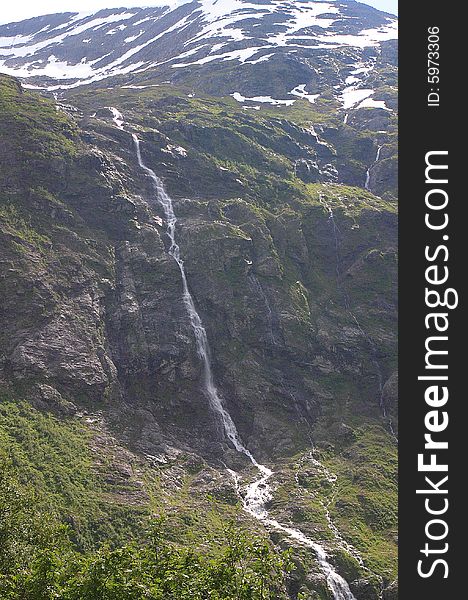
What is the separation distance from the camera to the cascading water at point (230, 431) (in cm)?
4124

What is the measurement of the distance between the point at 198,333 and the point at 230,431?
1319 centimetres

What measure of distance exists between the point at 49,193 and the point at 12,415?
3604 cm

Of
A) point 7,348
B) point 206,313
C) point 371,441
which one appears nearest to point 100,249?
point 206,313

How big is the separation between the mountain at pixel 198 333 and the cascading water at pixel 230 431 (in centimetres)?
18

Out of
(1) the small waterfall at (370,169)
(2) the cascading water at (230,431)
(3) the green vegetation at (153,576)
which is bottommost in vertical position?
(3) the green vegetation at (153,576)

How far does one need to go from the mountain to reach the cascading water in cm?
18

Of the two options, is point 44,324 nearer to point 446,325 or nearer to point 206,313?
point 206,313

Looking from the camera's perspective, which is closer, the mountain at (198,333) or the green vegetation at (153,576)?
the green vegetation at (153,576)

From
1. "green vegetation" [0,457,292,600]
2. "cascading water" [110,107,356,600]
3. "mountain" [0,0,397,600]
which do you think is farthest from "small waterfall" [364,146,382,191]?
"green vegetation" [0,457,292,600]

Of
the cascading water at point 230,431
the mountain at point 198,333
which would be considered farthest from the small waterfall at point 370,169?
the cascading water at point 230,431

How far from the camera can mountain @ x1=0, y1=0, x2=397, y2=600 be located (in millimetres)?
45500

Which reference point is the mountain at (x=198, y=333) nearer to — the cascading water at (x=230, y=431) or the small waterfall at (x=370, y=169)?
the cascading water at (x=230, y=431)

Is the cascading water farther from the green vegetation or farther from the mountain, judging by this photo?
the green vegetation

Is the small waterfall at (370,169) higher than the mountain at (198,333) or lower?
higher
